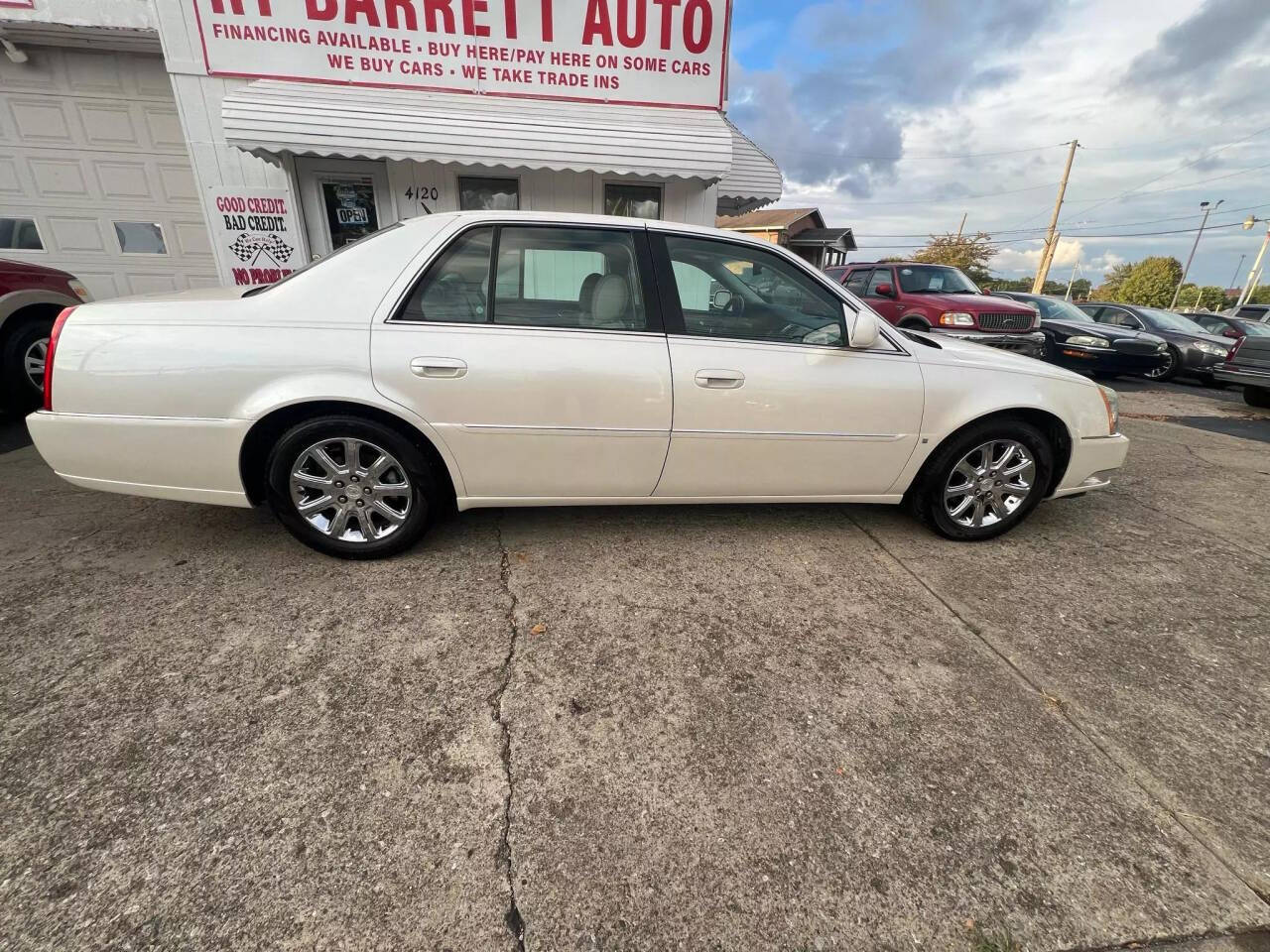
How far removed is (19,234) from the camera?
21.8 ft

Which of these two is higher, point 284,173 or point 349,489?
point 284,173

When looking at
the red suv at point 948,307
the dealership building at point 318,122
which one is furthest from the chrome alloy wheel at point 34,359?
the red suv at point 948,307

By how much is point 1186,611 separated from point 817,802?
2.40 metres

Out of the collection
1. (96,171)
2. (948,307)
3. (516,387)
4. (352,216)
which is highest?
(96,171)

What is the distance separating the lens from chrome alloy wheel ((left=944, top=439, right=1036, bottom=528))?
3146 millimetres

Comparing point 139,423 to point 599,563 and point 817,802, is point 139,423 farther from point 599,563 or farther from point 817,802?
point 817,802

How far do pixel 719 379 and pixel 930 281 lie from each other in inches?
322

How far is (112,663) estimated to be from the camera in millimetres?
2090

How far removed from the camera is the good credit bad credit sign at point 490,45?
562 cm

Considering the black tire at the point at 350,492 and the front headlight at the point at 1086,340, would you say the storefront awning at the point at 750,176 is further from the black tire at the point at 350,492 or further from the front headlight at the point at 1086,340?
the front headlight at the point at 1086,340

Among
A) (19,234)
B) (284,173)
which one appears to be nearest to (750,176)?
(284,173)

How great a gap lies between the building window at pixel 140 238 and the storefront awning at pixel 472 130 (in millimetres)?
2454

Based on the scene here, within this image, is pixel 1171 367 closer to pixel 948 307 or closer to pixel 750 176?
pixel 948 307

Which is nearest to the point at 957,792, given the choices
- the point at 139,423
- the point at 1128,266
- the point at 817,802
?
the point at 817,802
